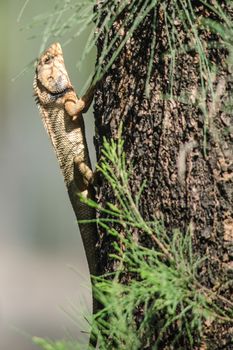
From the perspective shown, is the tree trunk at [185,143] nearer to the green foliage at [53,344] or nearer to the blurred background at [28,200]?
the green foliage at [53,344]

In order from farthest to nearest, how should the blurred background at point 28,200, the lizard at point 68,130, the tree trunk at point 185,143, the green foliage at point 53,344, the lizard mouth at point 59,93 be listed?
the blurred background at point 28,200 → the lizard mouth at point 59,93 → the lizard at point 68,130 → the tree trunk at point 185,143 → the green foliage at point 53,344

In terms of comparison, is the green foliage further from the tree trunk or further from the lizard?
the lizard

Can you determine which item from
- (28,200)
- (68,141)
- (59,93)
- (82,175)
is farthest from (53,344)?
(28,200)

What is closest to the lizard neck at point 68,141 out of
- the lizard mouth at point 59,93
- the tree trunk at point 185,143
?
the lizard mouth at point 59,93

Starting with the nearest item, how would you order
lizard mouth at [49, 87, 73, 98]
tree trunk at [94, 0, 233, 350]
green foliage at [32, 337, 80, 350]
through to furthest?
1. green foliage at [32, 337, 80, 350]
2. tree trunk at [94, 0, 233, 350]
3. lizard mouth at [49, 87, 73, 98]

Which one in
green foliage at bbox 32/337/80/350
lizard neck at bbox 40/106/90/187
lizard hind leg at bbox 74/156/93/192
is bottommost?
lizard hind leg at bbox 74/156/93/192

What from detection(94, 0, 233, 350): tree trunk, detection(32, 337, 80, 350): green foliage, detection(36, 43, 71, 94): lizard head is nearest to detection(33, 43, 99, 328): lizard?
detection(36, 43, 71, 94): lizard head

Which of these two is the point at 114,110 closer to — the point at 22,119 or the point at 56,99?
the point at 56,99
